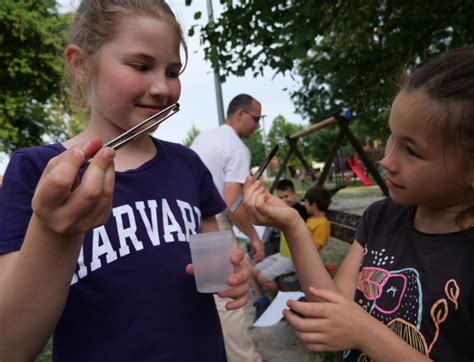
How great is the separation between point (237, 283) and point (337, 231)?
9.11ft

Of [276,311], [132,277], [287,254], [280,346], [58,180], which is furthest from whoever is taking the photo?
[287,254]

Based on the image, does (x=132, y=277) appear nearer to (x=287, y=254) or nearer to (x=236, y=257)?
(x=236, y=257)

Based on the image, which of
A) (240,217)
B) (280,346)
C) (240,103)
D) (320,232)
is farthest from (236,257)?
(240,103)

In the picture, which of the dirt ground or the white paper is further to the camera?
the white paper

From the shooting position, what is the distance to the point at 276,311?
3.63 meters

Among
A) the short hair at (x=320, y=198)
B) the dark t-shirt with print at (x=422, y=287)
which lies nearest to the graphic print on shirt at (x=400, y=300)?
the dark t-shirt with print at (x=422, y=287)

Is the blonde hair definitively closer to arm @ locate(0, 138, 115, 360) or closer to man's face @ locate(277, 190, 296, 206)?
arm @ locate(0, 138, 115, 360)

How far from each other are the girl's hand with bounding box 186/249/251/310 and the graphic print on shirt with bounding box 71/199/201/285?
0.49ft

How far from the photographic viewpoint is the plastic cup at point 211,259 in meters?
1.10

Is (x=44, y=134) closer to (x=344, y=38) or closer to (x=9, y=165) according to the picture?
(x=344, y=38)

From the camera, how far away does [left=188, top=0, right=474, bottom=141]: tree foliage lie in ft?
10.8

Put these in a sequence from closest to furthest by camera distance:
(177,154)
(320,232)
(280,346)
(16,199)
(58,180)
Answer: (58,180) → (16,199) → (177,154) → (280,346) → (320,232)

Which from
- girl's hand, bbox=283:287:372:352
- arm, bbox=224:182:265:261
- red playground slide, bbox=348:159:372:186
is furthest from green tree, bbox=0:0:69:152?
girl's hand, bbox=283:287:372:352

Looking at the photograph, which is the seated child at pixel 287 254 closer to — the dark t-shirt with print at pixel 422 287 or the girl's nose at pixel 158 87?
the dark t-shirt with print at pixel 422 287
